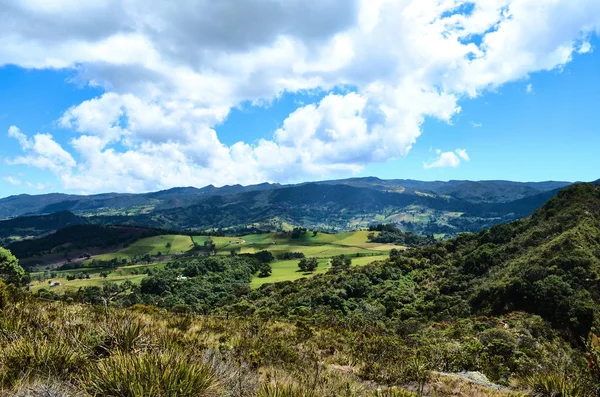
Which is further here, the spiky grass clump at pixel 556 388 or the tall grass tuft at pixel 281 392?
the spiky grass clump at pixel 556 388

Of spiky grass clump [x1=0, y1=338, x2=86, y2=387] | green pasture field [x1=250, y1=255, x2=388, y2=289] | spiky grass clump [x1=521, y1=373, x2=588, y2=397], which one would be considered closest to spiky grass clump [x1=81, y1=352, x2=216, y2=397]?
spiky grass clump [x1=0, y1=338, x2=86, y2=387]

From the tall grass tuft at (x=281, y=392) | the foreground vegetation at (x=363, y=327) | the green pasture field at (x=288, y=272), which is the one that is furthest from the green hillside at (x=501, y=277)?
the tall grass tuft at (x=281, y=392)

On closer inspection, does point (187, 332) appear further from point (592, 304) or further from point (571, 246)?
point (571, 246)

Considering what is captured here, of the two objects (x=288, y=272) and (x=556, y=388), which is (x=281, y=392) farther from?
(x=288, y=272)

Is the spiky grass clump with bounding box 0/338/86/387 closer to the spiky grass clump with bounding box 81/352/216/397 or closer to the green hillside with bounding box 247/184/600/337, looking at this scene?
the spiky grass clump with bounding box 81/352/216/397

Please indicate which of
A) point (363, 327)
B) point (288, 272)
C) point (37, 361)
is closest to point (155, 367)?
point (37, 361)

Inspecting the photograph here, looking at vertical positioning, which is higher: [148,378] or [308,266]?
[148,378]

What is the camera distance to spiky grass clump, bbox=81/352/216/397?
5.05 metres

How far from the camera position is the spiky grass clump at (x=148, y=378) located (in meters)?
5.05

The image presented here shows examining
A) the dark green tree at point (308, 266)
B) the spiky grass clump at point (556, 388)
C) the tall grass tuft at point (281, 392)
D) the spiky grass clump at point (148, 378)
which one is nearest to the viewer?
the spiky grass clump at point (148, 378)

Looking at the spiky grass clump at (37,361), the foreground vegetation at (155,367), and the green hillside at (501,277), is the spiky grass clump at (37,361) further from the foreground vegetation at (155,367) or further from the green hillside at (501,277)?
the green hillside at (501,277)

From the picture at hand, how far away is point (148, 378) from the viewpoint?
17.0 feet

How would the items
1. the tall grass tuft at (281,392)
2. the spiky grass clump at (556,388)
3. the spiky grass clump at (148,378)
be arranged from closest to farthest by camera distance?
the spiky grass clump at (148,378) < the tall grass tuft at (281,392) < the spiky grass clump at (556,388)

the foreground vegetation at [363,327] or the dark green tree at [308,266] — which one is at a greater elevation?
the foreground vegetation at [363,327]
